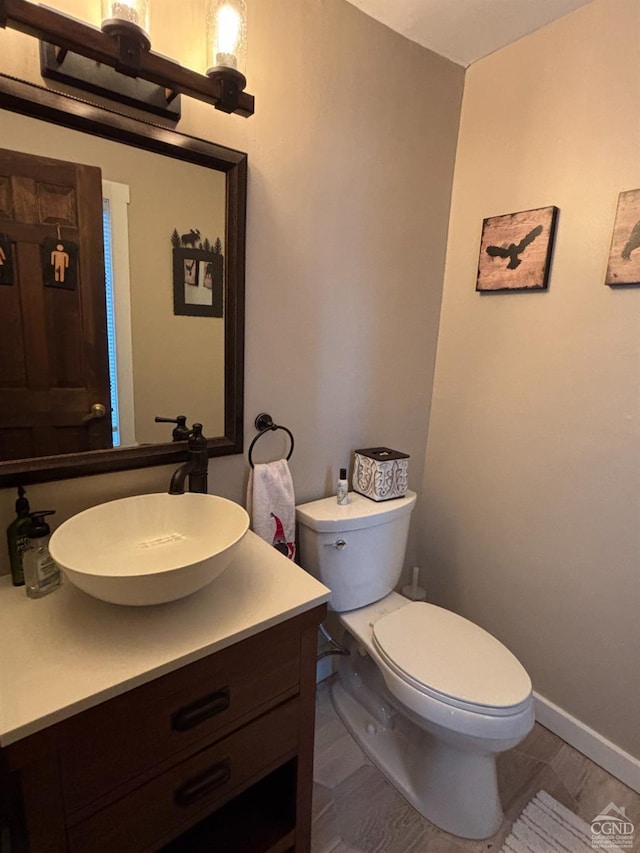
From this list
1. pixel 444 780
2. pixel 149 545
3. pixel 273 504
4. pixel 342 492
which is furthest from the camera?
pixel 342 492

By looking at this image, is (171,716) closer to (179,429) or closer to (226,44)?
(179,429)

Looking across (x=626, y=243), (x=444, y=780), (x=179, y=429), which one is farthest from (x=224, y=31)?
(x=444, y=780)

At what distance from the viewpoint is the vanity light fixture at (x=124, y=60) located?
2.67ft

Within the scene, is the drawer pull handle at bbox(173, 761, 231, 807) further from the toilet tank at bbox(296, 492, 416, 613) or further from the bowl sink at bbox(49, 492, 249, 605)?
the toilet tank at bbox(296, 492, 416, 613)

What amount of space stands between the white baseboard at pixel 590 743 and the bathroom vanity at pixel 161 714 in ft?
3.28

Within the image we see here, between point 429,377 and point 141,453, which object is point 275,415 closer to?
point 141,453

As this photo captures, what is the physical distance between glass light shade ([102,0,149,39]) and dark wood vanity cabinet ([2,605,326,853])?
3.98ft

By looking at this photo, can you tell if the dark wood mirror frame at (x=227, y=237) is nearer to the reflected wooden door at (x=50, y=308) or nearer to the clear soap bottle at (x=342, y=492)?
the reflected wooden door at (x=50, y=308)

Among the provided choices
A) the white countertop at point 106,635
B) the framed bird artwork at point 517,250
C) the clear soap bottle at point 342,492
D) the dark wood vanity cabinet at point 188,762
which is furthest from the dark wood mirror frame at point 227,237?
the framed bird artwork at point 517,250

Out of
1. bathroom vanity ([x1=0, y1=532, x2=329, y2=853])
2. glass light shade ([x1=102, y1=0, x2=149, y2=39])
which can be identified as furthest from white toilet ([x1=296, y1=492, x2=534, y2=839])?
glass light shade ([x1=102, y1=0, x2=149, y2=39])

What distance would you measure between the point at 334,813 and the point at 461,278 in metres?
1.84

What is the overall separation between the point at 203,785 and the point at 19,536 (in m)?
0.63

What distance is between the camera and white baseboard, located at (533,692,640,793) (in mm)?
1407

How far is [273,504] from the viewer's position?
1.40m
